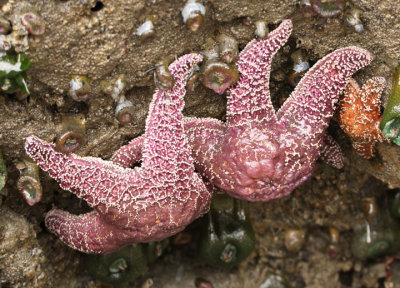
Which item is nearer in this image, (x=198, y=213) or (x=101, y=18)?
(x=101, y=18)

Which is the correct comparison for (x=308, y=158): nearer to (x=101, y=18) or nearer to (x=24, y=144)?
(x=101, y=18)

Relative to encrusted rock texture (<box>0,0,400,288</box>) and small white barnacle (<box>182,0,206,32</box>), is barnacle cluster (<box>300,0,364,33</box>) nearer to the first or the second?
encrusted rock texture (<box>0,0,400,288</box>)

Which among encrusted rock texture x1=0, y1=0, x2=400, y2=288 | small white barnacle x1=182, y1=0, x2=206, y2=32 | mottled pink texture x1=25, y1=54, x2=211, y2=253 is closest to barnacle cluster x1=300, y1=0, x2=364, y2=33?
encrusted rock texture x1=0, y1=0, x2=400, y2=288

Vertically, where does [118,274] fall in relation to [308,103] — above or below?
below

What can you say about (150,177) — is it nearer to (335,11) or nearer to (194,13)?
(194,13)

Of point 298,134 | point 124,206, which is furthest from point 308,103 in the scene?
point 124,206

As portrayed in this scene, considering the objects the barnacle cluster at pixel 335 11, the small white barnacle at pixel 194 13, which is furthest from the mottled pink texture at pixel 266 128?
the small white barnacle at pixel 194 13
